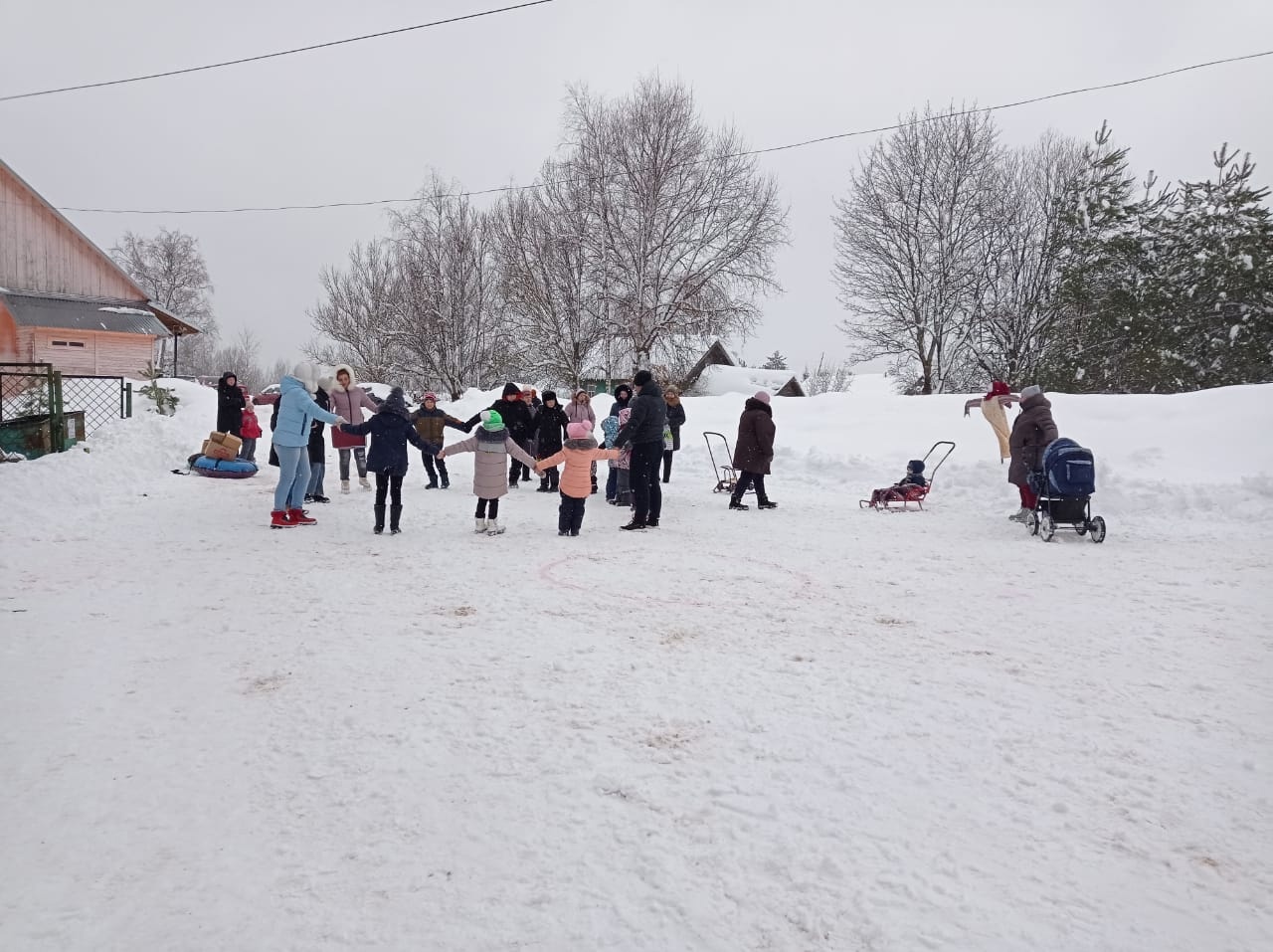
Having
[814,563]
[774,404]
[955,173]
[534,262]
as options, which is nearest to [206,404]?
[534,262]

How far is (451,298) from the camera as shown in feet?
125

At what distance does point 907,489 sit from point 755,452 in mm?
2397

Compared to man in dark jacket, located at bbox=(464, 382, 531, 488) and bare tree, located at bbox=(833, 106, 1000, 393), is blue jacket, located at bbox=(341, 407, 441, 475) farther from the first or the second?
bare tree, located at bbox=(833, 106, 1000, 393)

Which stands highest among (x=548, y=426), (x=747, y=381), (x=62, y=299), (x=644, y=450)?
(x=747, y=381)

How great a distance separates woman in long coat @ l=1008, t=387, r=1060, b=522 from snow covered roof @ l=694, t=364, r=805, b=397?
4279 cm

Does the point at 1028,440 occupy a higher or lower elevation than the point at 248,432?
higher

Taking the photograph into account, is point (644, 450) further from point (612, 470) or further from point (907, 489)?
point (907, 489)

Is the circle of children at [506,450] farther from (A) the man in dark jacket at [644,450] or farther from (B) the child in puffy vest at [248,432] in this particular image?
(B) the child in puffy vest at [248,432]

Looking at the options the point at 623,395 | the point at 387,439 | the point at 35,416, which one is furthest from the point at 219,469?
the point at 623,395

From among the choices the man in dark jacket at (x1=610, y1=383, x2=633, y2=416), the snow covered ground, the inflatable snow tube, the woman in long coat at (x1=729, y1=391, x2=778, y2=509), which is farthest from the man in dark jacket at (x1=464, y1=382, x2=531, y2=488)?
the inflatable snow tube

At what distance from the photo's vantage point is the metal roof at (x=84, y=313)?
24.3 m

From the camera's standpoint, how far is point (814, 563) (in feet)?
24.1

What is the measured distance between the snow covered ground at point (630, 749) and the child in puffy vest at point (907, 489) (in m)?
3.29

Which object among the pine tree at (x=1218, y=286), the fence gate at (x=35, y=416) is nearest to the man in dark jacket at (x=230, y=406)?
the fence gate at (x=35, y=416)
